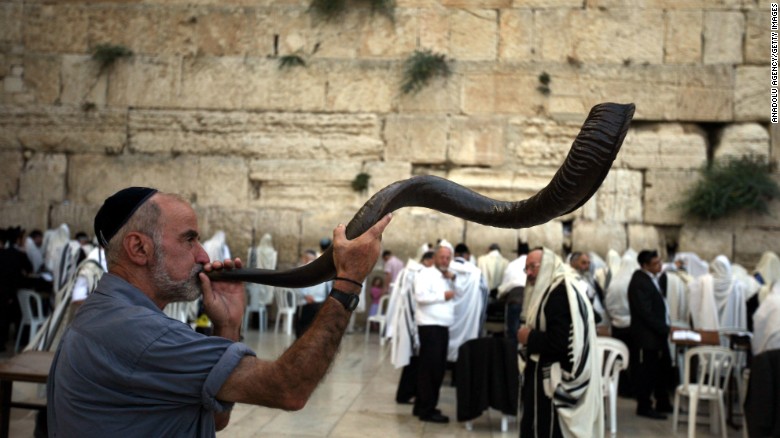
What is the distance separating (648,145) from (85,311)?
12.2 meters

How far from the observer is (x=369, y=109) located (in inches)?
524

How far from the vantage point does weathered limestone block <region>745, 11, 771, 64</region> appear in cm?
1268

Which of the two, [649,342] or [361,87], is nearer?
[649,342]

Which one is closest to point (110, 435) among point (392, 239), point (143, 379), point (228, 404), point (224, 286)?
point (143, 379)

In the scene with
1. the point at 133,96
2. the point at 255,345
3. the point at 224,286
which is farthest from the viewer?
the point at 133,96

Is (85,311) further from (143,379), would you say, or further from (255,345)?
(255,345)

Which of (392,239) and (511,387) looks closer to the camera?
(511,387)

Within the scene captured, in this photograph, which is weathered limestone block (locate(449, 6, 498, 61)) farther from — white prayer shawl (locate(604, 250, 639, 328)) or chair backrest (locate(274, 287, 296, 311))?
white prayer shawl (locate(604, 250, 639, 328))

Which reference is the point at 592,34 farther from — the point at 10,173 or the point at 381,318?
the point at 10,173

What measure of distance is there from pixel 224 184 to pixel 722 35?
8.71 metres

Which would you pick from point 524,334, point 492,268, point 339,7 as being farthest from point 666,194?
point 524,334

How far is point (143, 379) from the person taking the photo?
5.39ft

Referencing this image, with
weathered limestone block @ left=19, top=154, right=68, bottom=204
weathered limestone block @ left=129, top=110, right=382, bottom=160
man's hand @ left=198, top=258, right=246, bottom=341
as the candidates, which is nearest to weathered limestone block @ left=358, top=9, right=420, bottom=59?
weathered limestone block @ left=129, top=110, right=382, bottom=160

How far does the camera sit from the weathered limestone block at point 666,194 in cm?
1270
